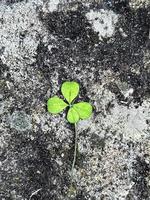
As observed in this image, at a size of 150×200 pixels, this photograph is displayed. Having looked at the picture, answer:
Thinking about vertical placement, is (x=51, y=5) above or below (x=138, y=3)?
above

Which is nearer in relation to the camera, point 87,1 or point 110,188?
point 110,188

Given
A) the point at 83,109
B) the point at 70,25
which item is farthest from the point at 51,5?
the point at 83,109

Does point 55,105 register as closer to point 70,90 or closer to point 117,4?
point 70,90

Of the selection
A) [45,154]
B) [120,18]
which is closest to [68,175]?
[45,154]

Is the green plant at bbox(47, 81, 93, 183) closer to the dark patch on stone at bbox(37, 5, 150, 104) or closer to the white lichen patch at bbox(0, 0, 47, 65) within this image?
the dark patch on stone at bbox(37, 5, 150, 104)

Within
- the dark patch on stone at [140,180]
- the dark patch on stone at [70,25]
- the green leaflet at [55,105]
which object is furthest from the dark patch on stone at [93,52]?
the dark patch on stone at [140,180]

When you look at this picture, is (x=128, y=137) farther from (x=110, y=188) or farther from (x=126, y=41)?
(x=126, y=41)

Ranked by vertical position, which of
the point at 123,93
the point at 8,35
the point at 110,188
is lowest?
the point at 110,188
